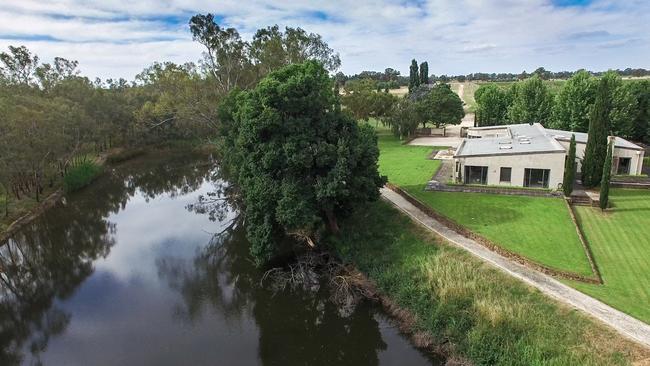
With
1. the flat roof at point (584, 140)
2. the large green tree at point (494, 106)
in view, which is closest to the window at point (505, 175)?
the flat roof at point (584, 140)

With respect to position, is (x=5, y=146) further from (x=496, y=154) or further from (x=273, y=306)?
(x=496, y=154)

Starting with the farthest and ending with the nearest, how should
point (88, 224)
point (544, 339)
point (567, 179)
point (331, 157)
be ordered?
point (88, 224) → point (567, 179) → point (331, 157) → point (544, 339)

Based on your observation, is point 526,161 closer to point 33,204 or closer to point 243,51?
point 243,51

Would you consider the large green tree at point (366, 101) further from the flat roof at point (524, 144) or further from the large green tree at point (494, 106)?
the flat roof at point (524, 144)

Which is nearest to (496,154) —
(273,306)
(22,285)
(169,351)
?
(273,306)

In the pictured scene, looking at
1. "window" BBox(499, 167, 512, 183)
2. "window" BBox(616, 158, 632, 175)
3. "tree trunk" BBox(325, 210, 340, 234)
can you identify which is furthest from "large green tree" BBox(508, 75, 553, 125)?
"tree trunk" BBox(325, 210, 340, 234)
